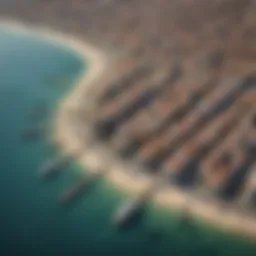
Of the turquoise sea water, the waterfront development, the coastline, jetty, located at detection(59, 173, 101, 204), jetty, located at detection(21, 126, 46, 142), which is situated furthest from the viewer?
jetty, located at detection(21, 126, 46, 142)

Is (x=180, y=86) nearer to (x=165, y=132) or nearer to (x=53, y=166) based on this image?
(x=165, y=132)

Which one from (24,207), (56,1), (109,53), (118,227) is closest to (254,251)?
(118,227)

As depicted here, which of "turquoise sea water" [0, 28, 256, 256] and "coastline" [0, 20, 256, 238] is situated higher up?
"coastline" [0, 20, 256, 238]

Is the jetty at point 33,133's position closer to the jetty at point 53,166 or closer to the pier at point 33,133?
the pier at point 33,133

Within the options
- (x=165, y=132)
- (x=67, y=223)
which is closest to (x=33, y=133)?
(x=165, y=132)

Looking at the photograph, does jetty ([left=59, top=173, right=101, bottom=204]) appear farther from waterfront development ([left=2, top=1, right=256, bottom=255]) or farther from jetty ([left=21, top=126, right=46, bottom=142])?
jetty ([left=21, top=126, right=46, bottom=142])

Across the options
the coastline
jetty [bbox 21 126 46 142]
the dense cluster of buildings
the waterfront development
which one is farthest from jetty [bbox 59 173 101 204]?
jetty [bbox 21 126 46 142]

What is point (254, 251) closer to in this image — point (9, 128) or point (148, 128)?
point (148, 128)
